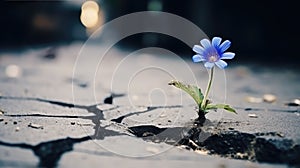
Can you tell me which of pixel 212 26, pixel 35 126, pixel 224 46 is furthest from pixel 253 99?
pixel 212 26

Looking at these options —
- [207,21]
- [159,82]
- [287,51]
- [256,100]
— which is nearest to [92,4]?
[207,21]

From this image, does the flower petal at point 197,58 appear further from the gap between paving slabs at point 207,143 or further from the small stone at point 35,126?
the small stone at point 35,126

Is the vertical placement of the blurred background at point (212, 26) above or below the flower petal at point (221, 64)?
above

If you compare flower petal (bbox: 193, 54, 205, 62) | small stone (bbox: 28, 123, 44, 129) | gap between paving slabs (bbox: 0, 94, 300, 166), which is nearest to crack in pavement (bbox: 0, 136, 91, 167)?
gap between paving slabs (bbox: 0, 94, 300, 166)

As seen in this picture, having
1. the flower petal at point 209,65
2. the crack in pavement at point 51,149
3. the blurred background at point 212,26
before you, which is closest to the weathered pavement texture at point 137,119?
the crack in pavement at point 51,149

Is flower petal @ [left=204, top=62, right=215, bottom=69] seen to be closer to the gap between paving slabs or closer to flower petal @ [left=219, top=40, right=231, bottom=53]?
flower petal @ [left=219, top=40, right=231, bottom=53]

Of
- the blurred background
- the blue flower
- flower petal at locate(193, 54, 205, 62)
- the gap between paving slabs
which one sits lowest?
the gap between paving slabs

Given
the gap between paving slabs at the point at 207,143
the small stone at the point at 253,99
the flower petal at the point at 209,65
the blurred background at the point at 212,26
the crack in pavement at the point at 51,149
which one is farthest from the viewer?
the blurred background at the point at 212,26
